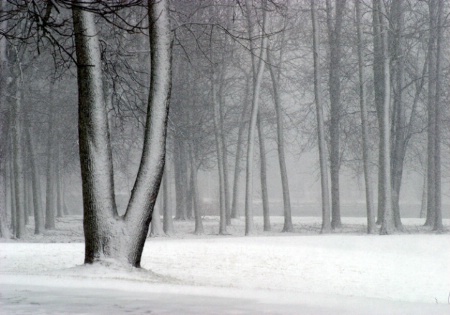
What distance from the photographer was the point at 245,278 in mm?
12836

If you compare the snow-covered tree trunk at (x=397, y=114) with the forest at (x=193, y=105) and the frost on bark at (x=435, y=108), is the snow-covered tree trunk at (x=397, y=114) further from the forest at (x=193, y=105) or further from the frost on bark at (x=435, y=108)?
the frost on bark at (x=435, y=108)

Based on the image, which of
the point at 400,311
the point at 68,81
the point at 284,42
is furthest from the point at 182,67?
the point at 400,311

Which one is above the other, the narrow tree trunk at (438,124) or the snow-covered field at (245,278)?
the narrow tree trunk at (438,124)

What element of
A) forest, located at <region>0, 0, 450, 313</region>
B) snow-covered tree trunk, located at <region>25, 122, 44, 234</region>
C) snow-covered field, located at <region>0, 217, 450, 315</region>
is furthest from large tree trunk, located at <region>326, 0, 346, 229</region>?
snow-covered tree trunk, located at <region>25, 122, 44, 234</region>

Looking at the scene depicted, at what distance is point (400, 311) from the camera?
24.3 feet

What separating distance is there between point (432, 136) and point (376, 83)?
9.87 feet

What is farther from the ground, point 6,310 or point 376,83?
point 376,83

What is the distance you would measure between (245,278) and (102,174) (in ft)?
11.7

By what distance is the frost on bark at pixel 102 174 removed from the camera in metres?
11.1

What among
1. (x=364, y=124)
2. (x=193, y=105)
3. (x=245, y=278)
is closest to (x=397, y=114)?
(x=364, y=124)

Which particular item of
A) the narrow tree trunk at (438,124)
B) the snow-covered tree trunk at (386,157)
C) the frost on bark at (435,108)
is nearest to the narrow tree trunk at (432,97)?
the frost on bark at (435,108)

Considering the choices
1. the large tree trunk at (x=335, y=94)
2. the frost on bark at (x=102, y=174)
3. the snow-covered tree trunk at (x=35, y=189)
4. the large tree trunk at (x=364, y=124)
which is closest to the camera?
the frost on bark at (x=102, y=174)

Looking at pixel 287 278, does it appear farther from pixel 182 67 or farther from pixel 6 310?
pixel 182 67

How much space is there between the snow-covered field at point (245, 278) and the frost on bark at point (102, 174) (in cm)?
48
